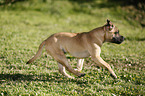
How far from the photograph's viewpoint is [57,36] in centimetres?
628

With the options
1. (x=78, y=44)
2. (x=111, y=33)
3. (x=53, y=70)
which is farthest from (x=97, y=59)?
(x=53, y=70)

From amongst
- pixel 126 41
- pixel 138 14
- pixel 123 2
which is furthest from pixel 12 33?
pixel 123 2

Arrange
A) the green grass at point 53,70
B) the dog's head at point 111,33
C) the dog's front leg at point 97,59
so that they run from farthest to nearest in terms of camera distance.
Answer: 1. the dog's head at point 111,33
2. the dog's front leg at point 97,59
3. the green grass at point 53,70

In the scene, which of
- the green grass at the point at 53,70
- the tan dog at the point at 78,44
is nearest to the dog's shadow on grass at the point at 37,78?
the green grass at the point at 53,70

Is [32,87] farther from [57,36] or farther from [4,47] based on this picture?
[4,47]

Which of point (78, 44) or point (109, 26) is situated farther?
point (78, 44)

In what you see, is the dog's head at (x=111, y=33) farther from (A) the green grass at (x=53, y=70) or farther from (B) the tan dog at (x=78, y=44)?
(A) the green grass at (x=53, y=70)

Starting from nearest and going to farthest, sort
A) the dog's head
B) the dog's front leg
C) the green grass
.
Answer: the green grass < the dog's front leg < the dog's head

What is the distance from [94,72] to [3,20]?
405 inches

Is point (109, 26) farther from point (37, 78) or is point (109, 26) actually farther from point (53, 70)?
point (37, 78)

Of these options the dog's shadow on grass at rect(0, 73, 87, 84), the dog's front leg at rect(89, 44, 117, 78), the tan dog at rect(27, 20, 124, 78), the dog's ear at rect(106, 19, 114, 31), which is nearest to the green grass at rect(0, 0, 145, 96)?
the dog's shadow on grass at rect(0, 73, 87, 84)

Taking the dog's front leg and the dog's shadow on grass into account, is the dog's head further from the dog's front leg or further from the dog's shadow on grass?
the dog's shadow on grass

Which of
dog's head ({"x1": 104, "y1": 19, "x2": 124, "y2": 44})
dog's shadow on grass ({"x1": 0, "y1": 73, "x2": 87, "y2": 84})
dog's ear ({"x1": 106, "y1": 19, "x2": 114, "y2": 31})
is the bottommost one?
dog's shadow on grass ({"x1": 0, "y1": 73, "x2": 87, "y2": 84})

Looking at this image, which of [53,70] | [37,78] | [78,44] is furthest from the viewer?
[53,70]
